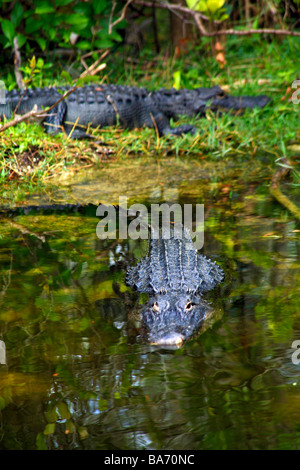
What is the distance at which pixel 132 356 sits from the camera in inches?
102

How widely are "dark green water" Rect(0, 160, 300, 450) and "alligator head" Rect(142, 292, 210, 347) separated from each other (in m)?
0.07

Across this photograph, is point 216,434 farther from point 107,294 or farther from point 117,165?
point 117,165

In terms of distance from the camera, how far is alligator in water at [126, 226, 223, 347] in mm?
2838

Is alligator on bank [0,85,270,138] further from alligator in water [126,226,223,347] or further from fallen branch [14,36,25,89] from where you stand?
alligator in water [126,226,223,347]

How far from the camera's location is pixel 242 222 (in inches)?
169

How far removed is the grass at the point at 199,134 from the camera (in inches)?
228

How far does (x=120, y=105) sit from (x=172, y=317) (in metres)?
5.08

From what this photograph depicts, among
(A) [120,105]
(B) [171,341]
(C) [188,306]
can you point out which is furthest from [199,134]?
(B) [171,341]

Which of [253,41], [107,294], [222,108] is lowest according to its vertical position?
[107,294]

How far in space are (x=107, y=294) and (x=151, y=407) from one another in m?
1.20

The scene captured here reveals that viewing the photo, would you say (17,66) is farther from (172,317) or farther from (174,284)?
(172,317)

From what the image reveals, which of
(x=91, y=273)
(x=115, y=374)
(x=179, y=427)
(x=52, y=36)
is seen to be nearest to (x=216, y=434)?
(x=179, y=427)

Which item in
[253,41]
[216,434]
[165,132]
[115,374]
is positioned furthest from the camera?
[253,41]

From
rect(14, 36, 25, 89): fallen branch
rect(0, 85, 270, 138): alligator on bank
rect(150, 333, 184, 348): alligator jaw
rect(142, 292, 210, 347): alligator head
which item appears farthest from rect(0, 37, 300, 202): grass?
rect(150, 333, 184, 348): alligator jaw
